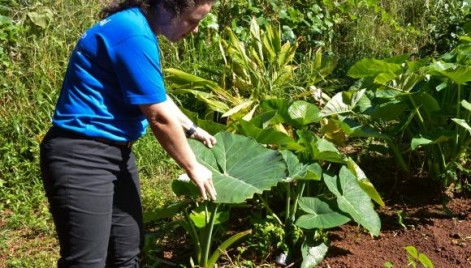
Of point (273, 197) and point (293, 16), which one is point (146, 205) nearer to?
point (273, 197)

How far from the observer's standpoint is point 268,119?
3.25 metres

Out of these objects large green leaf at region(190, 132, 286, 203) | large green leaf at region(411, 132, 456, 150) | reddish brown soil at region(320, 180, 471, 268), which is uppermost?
large green leaf at region(190, 132, 286, 203)

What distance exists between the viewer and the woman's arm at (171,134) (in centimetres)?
202

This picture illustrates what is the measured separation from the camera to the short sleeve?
6.45ft

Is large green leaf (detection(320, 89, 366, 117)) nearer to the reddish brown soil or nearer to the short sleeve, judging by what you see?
the reddish brown soil

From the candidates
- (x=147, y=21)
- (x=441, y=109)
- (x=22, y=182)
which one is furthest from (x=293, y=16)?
(x=147, y=21)

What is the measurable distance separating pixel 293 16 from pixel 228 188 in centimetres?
294

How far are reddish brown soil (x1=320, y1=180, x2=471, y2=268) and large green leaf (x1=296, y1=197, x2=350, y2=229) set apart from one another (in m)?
0.26

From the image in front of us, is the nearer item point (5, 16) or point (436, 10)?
point (5, 16)

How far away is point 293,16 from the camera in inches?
211

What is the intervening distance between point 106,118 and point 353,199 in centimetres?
137

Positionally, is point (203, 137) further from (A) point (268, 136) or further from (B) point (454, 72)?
(B) point (454, 72)

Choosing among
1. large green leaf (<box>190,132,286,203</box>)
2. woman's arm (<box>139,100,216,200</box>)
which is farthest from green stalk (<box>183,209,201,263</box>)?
woman's arm (<box>139,100,216,200</box>)

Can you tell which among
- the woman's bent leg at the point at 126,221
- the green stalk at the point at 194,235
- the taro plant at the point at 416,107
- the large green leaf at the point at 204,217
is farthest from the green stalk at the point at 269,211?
the woman's bent leg at the point at 126,221
